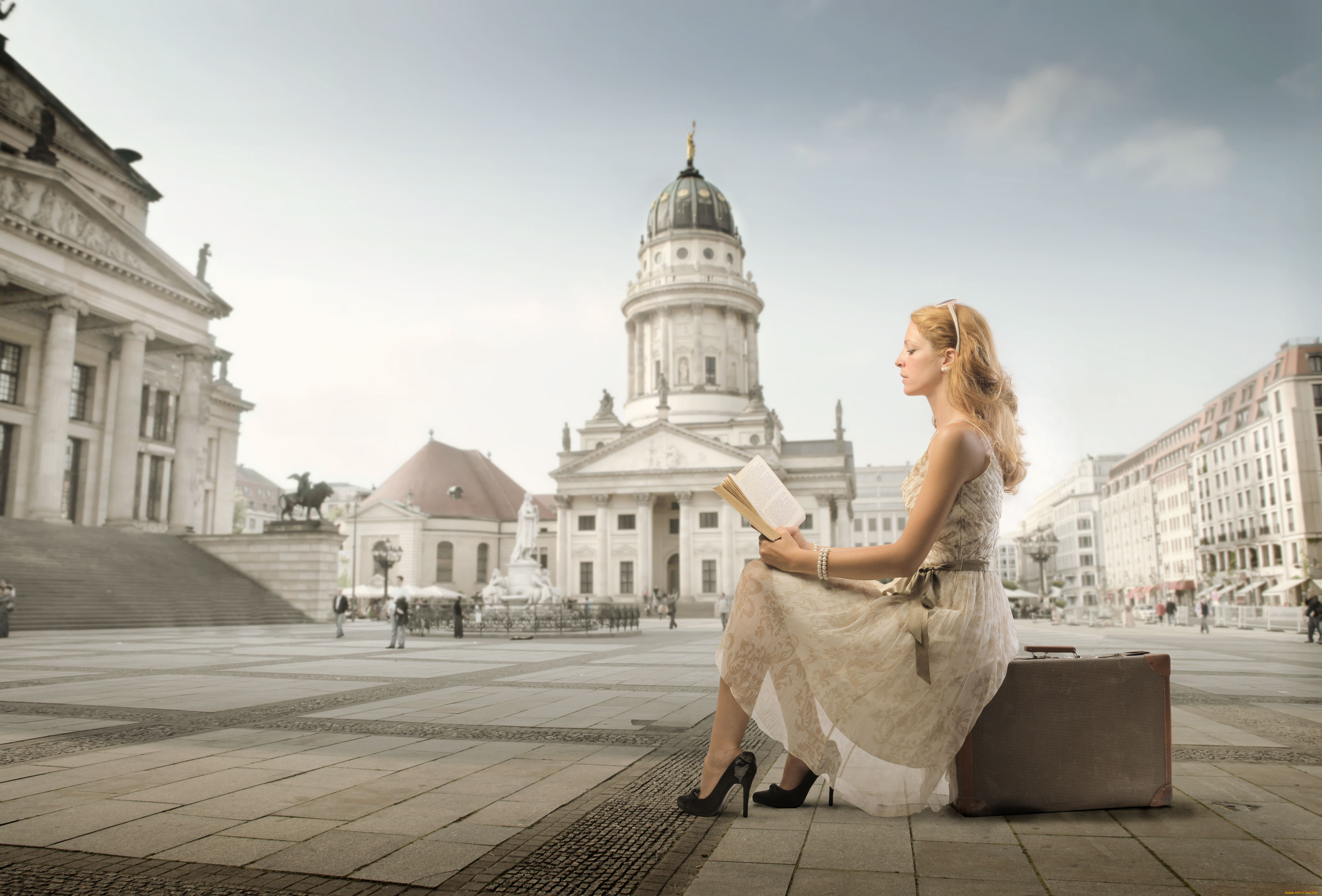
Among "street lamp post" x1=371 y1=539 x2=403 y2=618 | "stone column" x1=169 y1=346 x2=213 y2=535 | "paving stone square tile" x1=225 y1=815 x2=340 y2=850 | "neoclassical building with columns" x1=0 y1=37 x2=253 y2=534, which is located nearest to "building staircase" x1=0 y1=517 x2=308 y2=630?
"neoclassical building with columns" x1=0 y1=37 x2=253 y2=534

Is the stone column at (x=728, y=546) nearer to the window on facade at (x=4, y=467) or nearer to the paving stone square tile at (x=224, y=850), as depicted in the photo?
the window on facade at (x=4, y=467)

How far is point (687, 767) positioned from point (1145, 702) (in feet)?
8.67

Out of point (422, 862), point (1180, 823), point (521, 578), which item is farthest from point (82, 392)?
→ point (1180, 823)

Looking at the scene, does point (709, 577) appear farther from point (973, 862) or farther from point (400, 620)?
point (973, 862)

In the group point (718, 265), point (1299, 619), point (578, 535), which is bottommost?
point (1299, 619)

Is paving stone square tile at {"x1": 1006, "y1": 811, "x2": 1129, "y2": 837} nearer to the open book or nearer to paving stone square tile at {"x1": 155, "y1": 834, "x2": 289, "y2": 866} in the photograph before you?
the open book

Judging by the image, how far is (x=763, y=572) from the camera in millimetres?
3934

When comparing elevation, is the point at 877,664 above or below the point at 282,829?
above

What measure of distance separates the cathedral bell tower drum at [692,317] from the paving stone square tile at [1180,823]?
209 ft

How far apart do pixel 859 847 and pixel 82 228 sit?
3845cm

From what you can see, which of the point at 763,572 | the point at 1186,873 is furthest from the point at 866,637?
the point at 1186,873

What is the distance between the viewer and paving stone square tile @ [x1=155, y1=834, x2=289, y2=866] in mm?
3424

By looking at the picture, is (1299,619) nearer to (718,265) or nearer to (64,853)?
(64,853)

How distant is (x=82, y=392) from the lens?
1460 inches
